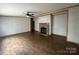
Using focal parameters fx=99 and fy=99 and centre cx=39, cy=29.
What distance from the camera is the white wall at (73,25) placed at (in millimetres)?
1581

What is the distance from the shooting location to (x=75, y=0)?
132 centimetres

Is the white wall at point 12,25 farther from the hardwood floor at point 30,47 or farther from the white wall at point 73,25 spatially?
the white wall at point 73,25

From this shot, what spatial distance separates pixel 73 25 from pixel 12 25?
104 centimetres

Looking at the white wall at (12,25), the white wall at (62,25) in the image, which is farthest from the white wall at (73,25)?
the white wall at (12,25)

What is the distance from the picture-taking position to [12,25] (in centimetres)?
165

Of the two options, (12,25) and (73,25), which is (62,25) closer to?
(73,25)

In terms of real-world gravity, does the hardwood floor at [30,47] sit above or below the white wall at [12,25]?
below

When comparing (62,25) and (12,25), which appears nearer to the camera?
(12,25)

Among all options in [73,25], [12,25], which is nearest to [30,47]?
[12,25]

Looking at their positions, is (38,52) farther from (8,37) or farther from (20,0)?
(20,0)

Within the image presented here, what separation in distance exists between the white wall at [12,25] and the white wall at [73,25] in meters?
0.76

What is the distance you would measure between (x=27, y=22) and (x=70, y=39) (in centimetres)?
81

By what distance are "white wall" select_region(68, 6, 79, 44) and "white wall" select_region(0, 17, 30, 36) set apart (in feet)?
2.50
